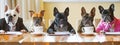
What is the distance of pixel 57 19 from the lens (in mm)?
2381

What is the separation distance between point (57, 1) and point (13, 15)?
1.47 meters

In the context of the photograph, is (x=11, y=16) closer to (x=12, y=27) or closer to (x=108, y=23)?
(x=12, y=27)

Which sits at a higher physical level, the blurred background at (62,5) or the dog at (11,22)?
the blurred background at (62,5)

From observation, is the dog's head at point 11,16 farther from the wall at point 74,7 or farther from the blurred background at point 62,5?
the wall at point 74,7

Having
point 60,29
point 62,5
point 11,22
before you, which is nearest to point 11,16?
point 11,22

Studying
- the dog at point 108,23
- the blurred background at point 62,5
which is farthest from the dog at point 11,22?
the blurred background at point 62,5

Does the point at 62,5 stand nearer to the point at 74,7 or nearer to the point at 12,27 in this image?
Answer: the point at 74,7

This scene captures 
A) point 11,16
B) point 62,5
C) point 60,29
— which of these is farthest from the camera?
point 62,5

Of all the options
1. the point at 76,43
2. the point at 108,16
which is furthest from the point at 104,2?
the point at 76,43

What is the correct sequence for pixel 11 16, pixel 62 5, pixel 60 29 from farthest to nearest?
pixel 62 5 → pixel 11 16 → pixel 60 29

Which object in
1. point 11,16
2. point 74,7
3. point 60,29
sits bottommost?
point 60,29

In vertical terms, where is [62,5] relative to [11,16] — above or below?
above

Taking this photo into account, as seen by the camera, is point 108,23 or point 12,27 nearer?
point 108,23

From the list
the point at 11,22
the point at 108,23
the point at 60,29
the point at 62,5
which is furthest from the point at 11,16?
the point at 62,5
